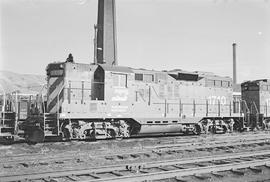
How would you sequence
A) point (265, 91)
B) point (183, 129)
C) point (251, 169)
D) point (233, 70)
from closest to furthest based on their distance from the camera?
point (251, 169)
point (183, 129)
point (265, 91)
point (233, 70)

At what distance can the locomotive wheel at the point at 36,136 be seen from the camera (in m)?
11.8

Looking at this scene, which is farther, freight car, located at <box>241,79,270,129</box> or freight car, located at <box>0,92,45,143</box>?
freight car, located at <box>241,79,270,129</box>

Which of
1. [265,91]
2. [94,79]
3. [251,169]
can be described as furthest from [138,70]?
[265,91]

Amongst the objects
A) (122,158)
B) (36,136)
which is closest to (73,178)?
(122,158)

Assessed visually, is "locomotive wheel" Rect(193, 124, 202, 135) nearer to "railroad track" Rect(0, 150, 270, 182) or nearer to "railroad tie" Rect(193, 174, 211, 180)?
"railroad track" Rect(0, 150, 270, 182)

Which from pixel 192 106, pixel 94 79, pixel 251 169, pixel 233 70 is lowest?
pixel 251 169

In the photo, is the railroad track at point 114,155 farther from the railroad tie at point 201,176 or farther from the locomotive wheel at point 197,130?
the locomotive wheel at point 197,130

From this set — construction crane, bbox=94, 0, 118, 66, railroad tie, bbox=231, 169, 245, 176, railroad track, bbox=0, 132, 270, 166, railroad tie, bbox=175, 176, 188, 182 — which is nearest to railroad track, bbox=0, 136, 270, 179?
railroad track, bbox=0, 132, 270, 166

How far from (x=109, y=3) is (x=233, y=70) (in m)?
36.3

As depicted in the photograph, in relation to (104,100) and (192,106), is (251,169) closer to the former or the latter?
(104,100)

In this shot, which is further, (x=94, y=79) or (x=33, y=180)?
(x=94, y=79)

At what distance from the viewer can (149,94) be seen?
15016 mm

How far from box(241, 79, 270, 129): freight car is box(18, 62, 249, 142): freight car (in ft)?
14.3

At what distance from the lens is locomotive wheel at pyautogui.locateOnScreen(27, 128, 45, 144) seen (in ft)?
38.6
